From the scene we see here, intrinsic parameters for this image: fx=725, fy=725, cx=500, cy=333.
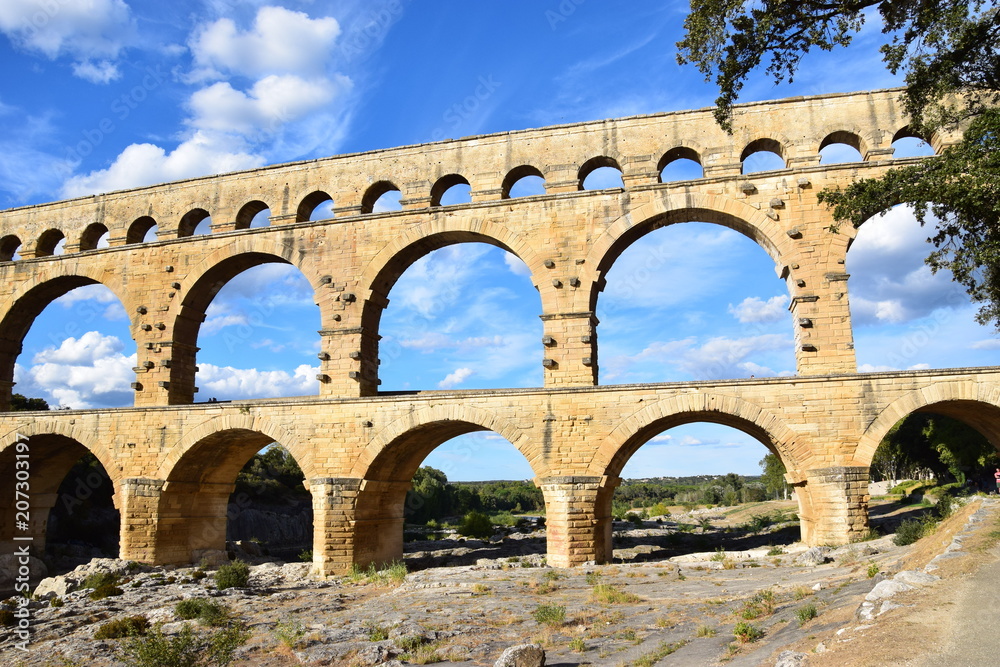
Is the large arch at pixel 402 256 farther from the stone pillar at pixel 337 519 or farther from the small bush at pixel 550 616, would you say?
the small bush at pixel 550 616

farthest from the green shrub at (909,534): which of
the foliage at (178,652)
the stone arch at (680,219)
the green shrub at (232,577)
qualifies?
the green shrub at (232,577)

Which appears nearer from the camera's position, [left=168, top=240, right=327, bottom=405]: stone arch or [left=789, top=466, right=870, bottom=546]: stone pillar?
[left=789, top=466, right=870, bottom=546]: stone pillar

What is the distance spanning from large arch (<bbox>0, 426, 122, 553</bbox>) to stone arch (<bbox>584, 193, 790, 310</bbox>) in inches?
508

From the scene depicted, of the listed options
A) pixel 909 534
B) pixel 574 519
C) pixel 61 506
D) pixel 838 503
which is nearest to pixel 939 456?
pixel 838 503

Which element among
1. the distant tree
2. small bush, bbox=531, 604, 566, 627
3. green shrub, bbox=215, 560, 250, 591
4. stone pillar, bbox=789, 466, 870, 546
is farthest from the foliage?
the distant tree

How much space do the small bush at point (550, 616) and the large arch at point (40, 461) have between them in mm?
12799

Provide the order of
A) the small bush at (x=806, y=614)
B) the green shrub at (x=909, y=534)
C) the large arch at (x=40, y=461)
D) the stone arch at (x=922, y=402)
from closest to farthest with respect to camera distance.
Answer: the small bush at (x=806, y=614)
the green shrub at (x=909, y=534)
the stone arch at (x=922, y=402)
the large arch at (x=40, y=461)

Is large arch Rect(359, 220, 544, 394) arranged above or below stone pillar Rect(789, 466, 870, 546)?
above

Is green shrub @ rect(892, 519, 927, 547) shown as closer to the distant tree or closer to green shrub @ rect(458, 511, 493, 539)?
green shrub @ rect(458, 511, 493, 539)

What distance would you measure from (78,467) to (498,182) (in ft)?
77.8

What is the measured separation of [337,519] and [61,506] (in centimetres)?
1744

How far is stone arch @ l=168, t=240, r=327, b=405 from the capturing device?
61.4 feet

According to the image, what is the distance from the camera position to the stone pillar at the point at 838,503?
1386 centimetres

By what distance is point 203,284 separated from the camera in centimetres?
1942
